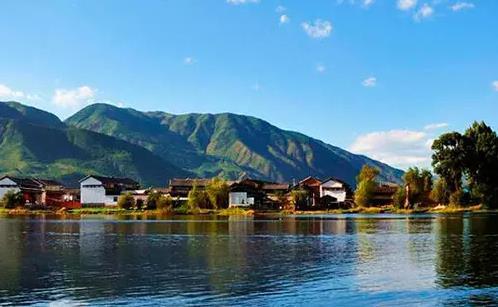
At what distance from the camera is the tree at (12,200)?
177 metres

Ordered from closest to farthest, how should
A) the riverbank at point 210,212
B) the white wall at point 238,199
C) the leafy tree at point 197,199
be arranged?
the riverbank at point 210,212 → the leafy tree at point 197,199 → the white wall at point 238,199

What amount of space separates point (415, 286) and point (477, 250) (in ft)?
67.4

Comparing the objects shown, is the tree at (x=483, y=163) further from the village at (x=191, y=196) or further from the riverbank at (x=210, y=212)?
the village at (x=191, y=196)

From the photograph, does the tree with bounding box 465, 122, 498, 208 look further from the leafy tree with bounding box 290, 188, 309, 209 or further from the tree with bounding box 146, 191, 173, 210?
the tree with bounding box 146, 191, 173, 210

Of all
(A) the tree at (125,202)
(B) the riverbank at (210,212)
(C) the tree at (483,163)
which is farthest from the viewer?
(A) the tree at (125,202)

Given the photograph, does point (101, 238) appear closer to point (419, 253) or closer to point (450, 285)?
point (419, 253)

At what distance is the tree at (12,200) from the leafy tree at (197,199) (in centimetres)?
5161

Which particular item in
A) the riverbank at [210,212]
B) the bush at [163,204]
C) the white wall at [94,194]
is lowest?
the riverbank at [210,212]

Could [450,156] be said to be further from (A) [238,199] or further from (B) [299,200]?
(A) [238,199]

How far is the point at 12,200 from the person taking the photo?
17800 centimetres

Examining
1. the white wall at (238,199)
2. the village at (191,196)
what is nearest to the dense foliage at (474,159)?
the village at (191,196)

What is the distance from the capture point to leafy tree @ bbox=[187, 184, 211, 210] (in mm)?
167750

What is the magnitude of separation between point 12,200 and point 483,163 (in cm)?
13019

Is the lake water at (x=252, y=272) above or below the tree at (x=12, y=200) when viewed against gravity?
below
